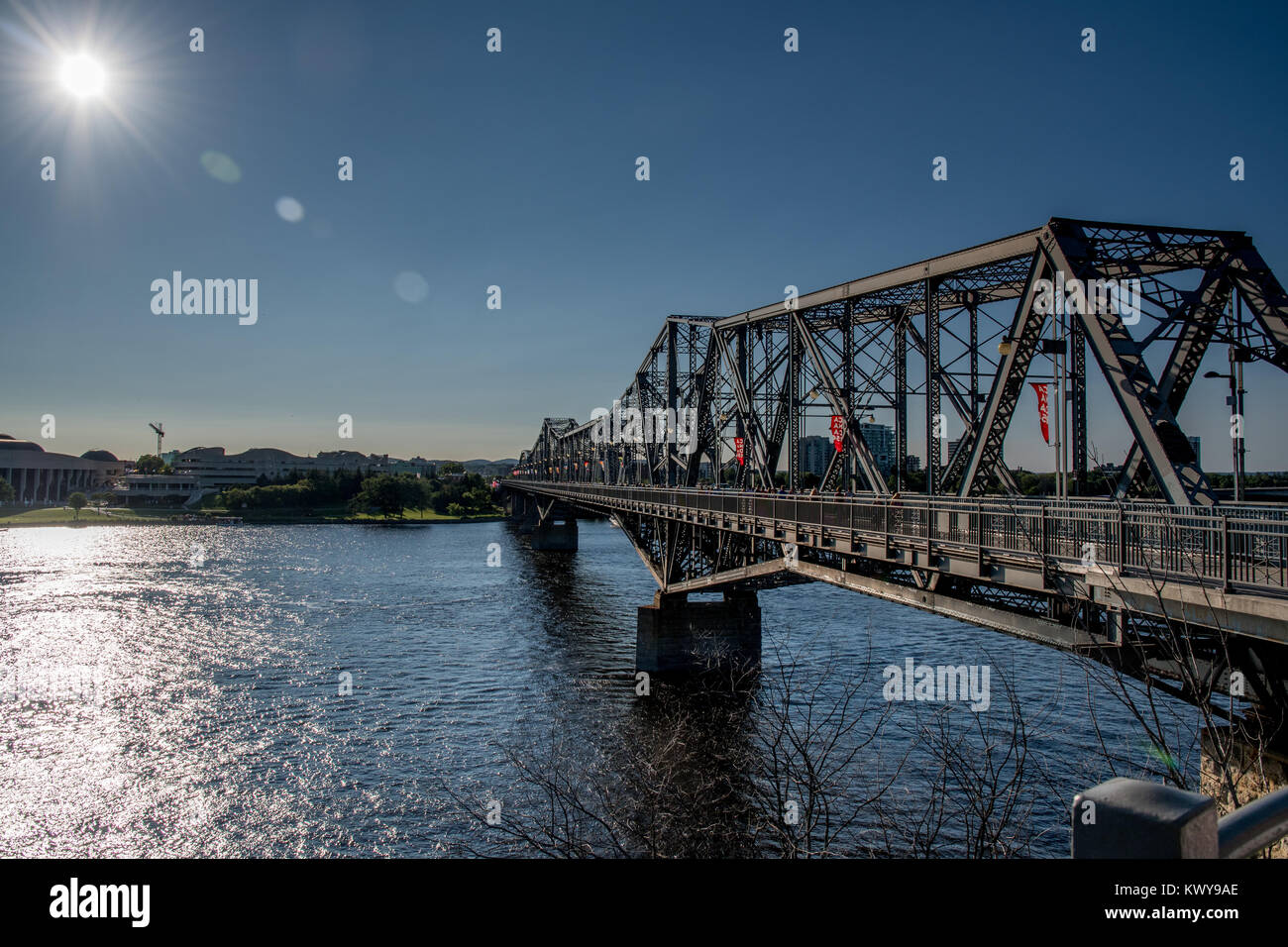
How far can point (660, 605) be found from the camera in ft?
114

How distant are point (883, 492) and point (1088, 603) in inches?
366

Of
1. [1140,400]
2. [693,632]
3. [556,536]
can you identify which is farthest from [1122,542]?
[556,536]

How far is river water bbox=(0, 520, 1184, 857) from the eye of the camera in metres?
19.9

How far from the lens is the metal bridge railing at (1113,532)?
962 centimetres

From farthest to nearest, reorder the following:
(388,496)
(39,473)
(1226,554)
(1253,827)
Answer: (39,473)
(388,496)
(1226,554)
(1253,827)

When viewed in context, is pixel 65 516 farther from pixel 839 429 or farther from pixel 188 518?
pixel 839 429

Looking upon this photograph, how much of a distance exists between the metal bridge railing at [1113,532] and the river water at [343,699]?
7.16ft

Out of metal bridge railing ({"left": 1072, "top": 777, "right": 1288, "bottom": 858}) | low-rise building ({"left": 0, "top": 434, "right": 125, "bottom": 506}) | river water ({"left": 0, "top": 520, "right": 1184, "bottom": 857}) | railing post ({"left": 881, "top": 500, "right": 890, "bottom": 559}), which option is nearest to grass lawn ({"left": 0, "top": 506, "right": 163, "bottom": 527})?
low-rise building ({"left": 0, "top": 434, "right": 125, "bottom": 506})

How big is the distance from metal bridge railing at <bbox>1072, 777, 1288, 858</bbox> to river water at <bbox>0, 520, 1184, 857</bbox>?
Result: 6.10 meters

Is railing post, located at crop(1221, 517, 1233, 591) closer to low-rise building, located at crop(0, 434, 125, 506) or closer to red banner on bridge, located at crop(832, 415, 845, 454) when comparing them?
red banner on bridge, located at crop(832, 415, 845, 454)

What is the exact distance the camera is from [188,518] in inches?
5674

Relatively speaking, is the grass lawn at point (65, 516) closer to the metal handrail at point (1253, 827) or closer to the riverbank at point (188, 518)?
Result: the riverbank at point (188, 518)

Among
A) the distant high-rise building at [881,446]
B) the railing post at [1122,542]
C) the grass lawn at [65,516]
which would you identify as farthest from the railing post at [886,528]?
the grass lawn at [65,516]

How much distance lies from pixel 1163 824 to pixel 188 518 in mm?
165493
